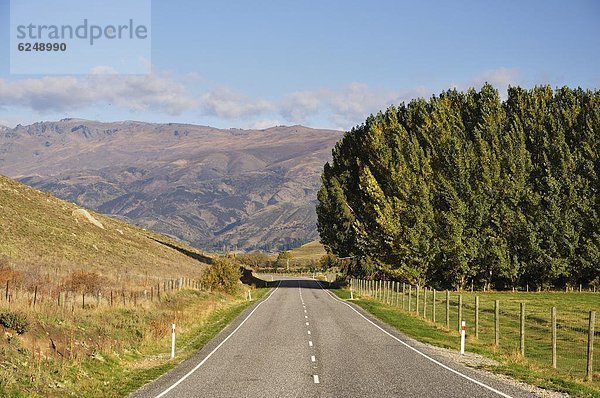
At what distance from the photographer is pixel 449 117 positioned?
7006 cm

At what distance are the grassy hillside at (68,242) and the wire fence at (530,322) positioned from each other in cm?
2473

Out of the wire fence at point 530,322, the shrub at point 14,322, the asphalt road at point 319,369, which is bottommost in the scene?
the wire fence at point 530,322

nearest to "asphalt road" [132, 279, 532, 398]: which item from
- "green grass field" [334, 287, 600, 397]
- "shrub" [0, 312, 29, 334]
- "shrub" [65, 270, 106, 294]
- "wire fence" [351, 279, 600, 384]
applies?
"green grass field" [334, 287, 600, 397]

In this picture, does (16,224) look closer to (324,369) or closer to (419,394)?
(324,369)

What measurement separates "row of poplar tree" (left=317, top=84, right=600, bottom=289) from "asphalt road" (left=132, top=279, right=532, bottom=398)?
31876 millimetres

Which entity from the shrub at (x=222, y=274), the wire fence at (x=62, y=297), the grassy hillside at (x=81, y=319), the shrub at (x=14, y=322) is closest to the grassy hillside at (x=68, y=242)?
the grassy hillside at (x=81, y=319)

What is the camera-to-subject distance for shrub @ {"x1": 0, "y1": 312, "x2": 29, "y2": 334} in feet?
67.8

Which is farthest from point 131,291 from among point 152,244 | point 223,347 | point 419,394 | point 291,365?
point 152,244

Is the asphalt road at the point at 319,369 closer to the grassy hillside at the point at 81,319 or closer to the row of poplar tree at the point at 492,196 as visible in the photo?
the grassy hillside at the point at 81,319

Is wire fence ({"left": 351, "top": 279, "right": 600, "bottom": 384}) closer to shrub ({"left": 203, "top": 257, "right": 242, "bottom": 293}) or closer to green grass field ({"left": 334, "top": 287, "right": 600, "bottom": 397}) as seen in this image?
green grass field ({"left": 334, "top": 287, "right": 600, "bottom": 397})

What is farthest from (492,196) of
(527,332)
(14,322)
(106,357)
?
(14,322)

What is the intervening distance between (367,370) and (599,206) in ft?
170

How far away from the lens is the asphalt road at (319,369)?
16.8 m

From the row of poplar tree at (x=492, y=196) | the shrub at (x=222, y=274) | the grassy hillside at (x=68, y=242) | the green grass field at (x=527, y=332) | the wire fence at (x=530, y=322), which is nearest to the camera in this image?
the green grass field at (x=527, y=332)
